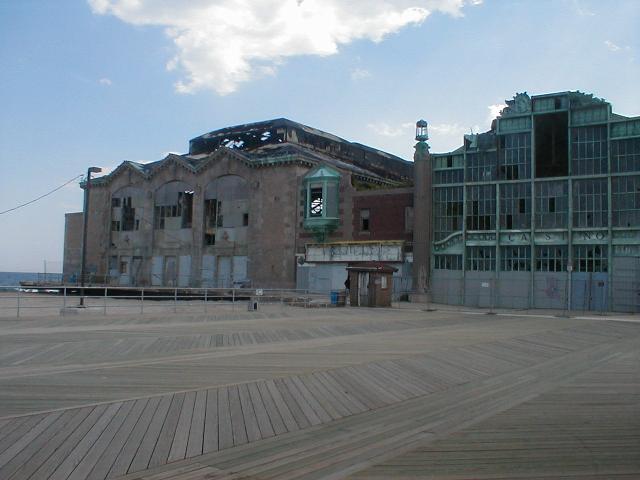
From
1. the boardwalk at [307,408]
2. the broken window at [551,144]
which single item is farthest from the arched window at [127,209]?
the boardwalk at [307,408]

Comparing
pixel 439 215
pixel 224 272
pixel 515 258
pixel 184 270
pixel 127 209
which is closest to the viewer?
pixel 515 258

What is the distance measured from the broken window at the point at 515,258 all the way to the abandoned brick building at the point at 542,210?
0.22 feet

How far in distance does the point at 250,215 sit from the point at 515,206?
23.3 m

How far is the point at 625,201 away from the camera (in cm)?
3975

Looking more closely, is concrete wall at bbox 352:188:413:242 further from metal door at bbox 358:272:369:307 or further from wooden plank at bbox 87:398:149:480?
wooden plank at bbox 87:398:149:480

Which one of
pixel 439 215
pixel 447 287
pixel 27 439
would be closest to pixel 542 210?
pixel 439 215

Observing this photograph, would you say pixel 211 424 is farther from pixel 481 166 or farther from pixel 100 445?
pixel 481 166

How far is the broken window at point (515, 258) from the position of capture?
42.7m

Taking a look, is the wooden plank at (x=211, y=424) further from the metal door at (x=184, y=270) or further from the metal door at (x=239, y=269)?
the metal door at (x=184, y=270)

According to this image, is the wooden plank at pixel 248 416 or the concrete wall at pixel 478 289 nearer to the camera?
the wooden plank at pixel 248 416

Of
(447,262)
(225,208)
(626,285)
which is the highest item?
(225,208)

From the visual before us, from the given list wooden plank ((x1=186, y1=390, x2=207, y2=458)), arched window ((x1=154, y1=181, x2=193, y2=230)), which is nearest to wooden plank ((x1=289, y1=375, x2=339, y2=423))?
wooden plank ((x1=186, y1=390, x2=207, y2=458))

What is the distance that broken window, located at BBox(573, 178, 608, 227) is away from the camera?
1593 inches

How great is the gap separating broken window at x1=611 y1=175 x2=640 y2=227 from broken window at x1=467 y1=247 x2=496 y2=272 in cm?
796
